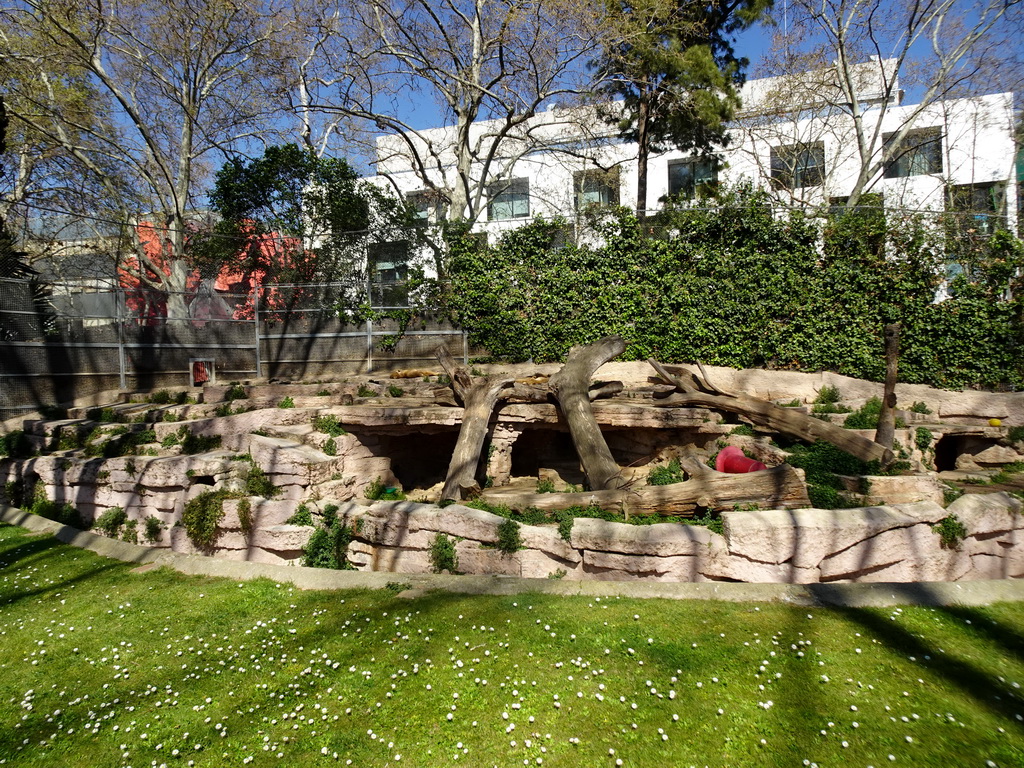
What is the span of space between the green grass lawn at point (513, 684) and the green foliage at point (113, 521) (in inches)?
131

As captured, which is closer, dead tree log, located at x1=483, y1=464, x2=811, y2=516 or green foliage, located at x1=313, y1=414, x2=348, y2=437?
dead tree log, located at x1=483, y1=464, x2=811, y2=516

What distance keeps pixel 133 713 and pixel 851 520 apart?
5.64 m

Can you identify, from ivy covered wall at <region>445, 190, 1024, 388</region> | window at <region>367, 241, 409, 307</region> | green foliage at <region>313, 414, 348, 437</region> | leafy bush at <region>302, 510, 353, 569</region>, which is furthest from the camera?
window at <region>367, 241, 409, 307</region>

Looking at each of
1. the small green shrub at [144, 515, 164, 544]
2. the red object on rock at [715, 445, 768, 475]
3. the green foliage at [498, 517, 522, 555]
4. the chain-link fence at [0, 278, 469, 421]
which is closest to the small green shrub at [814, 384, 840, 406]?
the red object on rock at [715, 445, 768, 475]

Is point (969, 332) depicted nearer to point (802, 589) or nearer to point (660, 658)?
point (802, 589)

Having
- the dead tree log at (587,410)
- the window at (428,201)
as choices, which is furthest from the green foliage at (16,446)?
the window at (428,201)

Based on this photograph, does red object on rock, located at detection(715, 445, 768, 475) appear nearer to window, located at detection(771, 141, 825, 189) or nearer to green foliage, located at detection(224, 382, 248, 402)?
green foliage, located at detection(224, 382, 248, 402)

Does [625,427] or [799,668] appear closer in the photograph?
[799,668]

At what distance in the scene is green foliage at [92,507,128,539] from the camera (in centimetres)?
798

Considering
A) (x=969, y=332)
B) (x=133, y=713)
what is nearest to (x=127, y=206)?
(x=133, y=713)

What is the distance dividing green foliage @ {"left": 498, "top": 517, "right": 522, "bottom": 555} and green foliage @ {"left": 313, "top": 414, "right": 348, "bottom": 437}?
3.65m

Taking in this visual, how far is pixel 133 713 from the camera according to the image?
135 inches

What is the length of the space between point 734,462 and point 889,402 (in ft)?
7.39

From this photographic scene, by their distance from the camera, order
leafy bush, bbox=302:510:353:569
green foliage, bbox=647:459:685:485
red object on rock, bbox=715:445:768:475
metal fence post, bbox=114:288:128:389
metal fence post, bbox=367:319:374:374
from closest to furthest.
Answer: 1. leafy bush, bbox=302:510:353:569
2. red object on rock, bbox=715:445:768:475
3. green foliage, bbox=647:459:685:485
4. metal fence post, bbox=114:288:128:389
5. metal fence post, bbox=367:319:374:374
